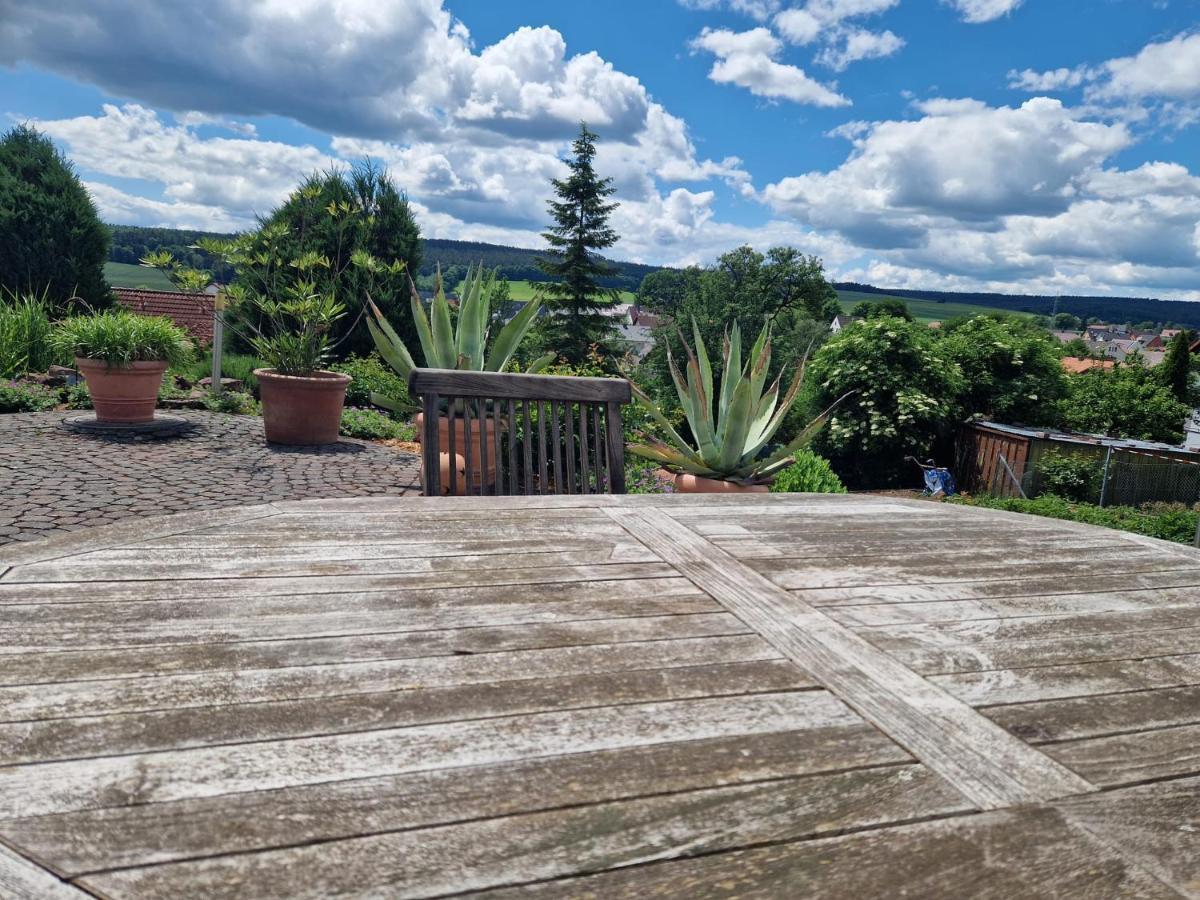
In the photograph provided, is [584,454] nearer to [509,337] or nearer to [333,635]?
[333,635]

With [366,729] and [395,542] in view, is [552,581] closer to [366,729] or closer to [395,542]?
[395,542]

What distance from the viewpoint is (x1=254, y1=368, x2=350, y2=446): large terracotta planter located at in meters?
5.85

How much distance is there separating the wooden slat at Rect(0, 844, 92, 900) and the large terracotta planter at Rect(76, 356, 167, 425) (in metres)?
6.14

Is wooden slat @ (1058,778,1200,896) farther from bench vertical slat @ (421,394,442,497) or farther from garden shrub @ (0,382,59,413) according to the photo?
garden shrub @ (0,382,59,413)

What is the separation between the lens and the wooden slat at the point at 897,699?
71 cm

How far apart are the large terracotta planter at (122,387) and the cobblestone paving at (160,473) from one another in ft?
1.12

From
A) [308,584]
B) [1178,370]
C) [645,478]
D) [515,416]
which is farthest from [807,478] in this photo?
[1178,370]

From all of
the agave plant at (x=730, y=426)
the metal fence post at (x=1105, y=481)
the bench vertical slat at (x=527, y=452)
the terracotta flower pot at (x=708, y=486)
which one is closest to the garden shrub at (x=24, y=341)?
the agave plant at (x=730, y=426)

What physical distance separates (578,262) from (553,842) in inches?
880

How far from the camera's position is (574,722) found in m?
0.76

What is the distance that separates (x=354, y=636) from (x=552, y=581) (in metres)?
0.32

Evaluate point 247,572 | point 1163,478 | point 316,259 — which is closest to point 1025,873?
point 247,572

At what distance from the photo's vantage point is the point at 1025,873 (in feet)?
1.94

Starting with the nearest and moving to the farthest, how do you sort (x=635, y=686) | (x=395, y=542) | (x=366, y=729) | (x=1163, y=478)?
1. (x=366, y=729)
2. (x=635, y=686)
3. (x=395, y=542)
4. (x=1163, y=478)
